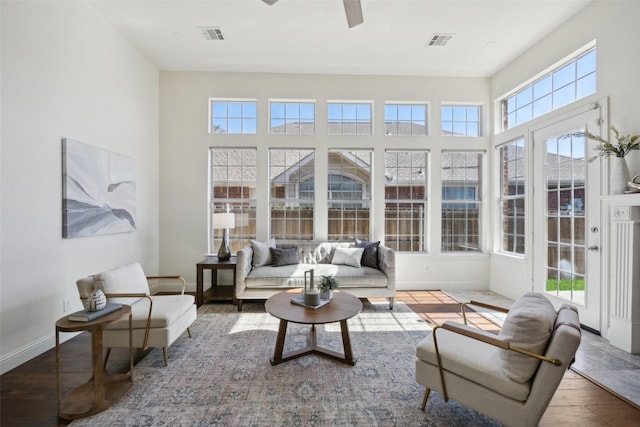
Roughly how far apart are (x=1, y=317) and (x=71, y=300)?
651 mm

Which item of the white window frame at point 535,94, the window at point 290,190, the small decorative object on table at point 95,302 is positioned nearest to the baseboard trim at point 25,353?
the small decorative object on table at point 95,302

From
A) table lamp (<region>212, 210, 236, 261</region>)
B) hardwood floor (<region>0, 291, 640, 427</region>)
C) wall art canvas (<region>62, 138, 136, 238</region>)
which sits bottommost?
hardwood floor (<region>0, 291, 640, 427</region>)

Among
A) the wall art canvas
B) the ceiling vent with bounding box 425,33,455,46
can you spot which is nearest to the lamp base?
the wall art canvas

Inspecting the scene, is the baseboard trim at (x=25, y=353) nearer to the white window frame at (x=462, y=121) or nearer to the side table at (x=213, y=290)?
the side table at (x=213, y=290)

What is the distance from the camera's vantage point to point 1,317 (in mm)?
2297

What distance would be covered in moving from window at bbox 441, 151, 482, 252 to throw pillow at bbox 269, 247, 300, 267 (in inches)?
103

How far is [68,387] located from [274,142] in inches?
149

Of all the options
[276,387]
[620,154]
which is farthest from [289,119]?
[620,154]

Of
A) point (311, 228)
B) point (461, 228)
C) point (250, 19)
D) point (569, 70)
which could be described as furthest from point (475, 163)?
point (250, 19)

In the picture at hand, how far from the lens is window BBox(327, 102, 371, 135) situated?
4.84 meters

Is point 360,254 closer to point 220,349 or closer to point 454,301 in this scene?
point 454,301

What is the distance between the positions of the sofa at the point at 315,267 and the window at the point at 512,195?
206 cm

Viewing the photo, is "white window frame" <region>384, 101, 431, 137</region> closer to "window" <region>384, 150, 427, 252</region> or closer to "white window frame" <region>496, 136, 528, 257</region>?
"window" <region>384, 150, 427, 252</region>

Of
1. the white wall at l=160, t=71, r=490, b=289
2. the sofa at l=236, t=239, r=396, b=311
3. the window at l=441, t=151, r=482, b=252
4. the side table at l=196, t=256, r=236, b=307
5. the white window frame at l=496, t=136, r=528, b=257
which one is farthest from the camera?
the window at l=441, t=151, r=482, b=252
